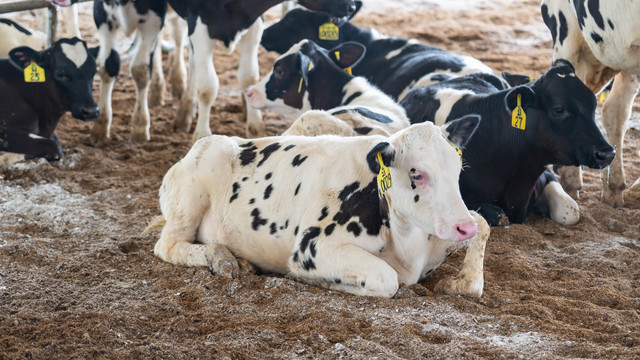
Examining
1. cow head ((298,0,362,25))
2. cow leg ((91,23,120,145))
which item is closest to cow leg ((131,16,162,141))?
cow leg ((91,23,120,145))

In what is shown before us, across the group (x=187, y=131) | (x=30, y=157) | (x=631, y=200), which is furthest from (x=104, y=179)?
(x=631, y=200)

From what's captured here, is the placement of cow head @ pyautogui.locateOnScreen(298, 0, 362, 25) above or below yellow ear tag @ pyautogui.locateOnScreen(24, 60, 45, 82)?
above

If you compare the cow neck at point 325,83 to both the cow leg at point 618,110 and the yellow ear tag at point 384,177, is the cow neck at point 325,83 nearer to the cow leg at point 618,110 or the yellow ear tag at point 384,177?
the cow leg at point 618,110

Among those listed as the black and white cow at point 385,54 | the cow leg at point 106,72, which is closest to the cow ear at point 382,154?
the black and white cow at point 385,54

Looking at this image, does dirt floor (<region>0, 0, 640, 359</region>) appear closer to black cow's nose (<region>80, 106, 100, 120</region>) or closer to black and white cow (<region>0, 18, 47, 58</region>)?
black cow's nose (<region>80, 106, 100, 120</region>)

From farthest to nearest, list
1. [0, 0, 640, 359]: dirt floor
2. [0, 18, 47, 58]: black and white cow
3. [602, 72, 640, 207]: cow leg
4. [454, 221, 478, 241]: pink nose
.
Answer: [0, 18, 47, 58]: black and white cow
[602, 72, 640, 207]: cow leg
[454, 221, 478, 241]: pink nose
[0, 0, 640, 359]: dirt floor

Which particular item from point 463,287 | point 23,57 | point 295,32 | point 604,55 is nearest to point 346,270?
point 463,287

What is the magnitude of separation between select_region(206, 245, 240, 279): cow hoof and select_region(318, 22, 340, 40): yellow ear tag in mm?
4557

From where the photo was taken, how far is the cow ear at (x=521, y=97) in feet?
18.7

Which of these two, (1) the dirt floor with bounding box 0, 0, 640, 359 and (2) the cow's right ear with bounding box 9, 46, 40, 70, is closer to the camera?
(1) the dirt floor with bounding box 0, 0, 640, 359

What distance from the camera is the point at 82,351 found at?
3760mm

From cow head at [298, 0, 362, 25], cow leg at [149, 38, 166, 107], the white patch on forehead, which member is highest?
cow head at [298, 0, 362, 25]

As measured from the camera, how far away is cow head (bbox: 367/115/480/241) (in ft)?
13.3

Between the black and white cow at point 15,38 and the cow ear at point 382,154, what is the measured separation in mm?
5722
